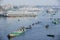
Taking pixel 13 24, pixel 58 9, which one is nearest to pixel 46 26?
pixel 58 9

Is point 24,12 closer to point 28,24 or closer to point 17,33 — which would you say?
point 28,24

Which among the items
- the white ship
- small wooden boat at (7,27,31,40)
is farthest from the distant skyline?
small wooden boat at (7,27,31,40)

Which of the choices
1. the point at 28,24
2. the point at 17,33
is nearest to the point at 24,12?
the point at 28,24

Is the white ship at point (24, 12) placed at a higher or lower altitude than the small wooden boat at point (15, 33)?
higher

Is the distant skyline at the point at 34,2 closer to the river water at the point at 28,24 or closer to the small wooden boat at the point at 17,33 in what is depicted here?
the river water at the point at 28,24

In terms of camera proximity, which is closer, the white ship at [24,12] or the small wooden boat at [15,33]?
the small wooden boat at [15,33]

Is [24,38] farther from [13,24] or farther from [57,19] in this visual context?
[57,19]

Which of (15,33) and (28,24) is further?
(28,24)

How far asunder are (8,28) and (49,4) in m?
1.06

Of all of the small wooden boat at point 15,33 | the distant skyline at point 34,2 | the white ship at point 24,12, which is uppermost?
the distant skyline at point 34,2

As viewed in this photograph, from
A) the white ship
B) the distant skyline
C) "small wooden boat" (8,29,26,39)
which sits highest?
the distant skyline

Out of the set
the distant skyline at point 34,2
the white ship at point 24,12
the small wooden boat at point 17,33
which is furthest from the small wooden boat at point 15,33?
the distant skyline at point 34,2

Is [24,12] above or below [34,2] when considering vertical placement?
below

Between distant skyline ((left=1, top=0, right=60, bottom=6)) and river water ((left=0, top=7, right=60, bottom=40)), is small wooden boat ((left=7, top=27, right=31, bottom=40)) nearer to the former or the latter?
river water ((left=0, top=7, right=60, bottom=40))
